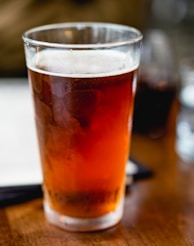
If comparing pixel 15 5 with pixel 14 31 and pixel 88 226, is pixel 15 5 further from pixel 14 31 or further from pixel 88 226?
pixel 88 226

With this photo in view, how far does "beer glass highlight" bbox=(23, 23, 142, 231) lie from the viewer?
64cm

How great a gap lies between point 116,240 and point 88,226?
0.15ft

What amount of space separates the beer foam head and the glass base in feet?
0.67

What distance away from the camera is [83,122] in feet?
2.14

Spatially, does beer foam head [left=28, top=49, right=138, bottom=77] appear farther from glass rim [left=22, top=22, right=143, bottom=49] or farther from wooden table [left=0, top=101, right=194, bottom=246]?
wooden table [left=0, top=101, right=194, bottom=246]

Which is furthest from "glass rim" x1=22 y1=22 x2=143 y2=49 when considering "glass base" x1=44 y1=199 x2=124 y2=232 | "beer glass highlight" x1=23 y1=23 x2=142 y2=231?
"glass base" x1=44 y1=199 x2=124 y2=232

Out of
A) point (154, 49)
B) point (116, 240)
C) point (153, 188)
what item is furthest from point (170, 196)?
point (154, 49)

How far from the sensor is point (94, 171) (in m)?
0.69

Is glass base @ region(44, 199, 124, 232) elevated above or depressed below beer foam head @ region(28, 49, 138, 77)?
below

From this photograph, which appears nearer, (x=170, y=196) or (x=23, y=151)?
(x=170, y=196)

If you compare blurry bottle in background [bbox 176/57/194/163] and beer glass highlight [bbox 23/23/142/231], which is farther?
blurry bottle in background [bbox 176/57/194/163]

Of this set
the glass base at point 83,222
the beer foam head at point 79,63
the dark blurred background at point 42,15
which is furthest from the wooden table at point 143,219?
the dark blurred background at point 42,15

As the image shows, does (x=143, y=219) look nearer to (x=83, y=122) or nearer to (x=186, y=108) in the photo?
(x=83, y=122)

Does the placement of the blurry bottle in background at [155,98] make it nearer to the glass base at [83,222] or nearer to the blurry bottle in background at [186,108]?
the blurry bottle in background at [186,108]
